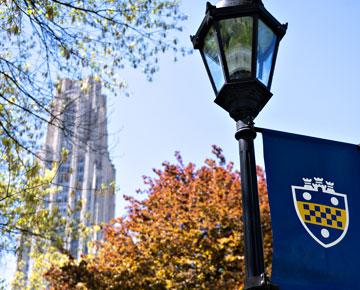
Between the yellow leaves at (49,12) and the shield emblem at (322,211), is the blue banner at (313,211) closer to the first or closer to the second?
the shield emblem at (322,211)

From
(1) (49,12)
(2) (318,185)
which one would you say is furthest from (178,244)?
(2) (318,185)

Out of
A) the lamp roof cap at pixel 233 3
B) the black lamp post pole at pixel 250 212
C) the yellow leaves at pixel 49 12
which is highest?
the yellow leaves at pixel 49 12

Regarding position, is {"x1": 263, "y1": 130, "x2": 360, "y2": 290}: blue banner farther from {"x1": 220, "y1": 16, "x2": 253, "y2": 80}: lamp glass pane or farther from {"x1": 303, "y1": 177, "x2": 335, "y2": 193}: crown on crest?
{"x1": 220, "y1": 16, "x2": 253, "y2": 80}: lamp glass pane

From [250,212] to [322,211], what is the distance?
0.82 meters

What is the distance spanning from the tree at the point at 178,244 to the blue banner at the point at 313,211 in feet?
47.2

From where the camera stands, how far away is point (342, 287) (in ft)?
12.5

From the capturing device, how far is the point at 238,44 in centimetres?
387

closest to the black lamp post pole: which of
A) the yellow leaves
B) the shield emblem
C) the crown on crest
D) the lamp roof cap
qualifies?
the shield emblem

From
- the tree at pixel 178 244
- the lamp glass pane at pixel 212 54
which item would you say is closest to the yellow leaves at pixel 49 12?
the lamp glass pane at pixel 212 54

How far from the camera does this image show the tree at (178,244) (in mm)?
18531

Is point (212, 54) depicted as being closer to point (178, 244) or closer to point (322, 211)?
point (322, 211)

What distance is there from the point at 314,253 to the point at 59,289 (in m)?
17.7

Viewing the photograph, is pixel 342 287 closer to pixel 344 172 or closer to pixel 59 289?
pixel 344 172

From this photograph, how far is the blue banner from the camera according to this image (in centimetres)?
376
